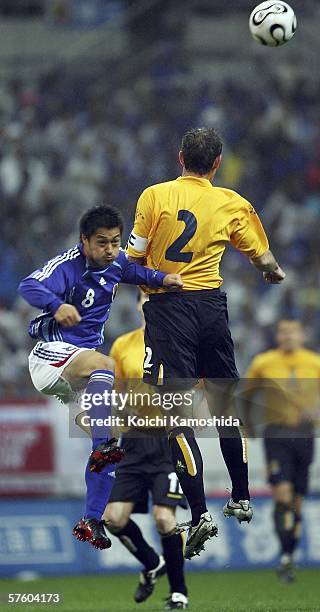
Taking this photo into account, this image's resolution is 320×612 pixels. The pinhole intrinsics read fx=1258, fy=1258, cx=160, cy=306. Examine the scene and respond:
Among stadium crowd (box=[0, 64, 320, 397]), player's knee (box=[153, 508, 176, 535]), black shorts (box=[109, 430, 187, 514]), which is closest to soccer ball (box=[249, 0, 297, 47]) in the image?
black shorts (box=[109, 430, 187, 514])

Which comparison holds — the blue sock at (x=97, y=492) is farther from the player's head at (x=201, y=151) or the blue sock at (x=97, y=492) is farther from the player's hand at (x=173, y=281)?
the player's head at (x=201, y=151)

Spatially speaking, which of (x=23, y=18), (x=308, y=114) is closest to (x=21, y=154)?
(x=23, y=18)

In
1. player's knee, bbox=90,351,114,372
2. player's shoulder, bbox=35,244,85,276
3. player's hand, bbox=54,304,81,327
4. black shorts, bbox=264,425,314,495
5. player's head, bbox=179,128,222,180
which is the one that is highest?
player's head, bbox=179,128,222,180

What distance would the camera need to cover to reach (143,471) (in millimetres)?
11312

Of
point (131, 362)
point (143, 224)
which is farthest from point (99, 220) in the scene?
point (131, 362)

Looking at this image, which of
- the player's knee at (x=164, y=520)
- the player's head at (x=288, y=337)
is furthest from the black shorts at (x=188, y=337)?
the player's head at (x=288, y=337)

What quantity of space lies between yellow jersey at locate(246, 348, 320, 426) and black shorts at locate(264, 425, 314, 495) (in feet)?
0.44

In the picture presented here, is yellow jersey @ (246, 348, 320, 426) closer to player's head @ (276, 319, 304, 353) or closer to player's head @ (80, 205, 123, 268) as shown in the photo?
player's head @ (276, 319, 304, 353)

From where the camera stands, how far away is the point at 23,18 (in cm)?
2180

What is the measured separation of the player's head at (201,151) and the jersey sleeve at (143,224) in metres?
0.35

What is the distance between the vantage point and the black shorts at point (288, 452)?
45.6ft

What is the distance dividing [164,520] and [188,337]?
3.05 meters

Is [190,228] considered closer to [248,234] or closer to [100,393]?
[248,234]

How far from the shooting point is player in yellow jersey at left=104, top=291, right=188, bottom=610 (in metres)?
11.0
